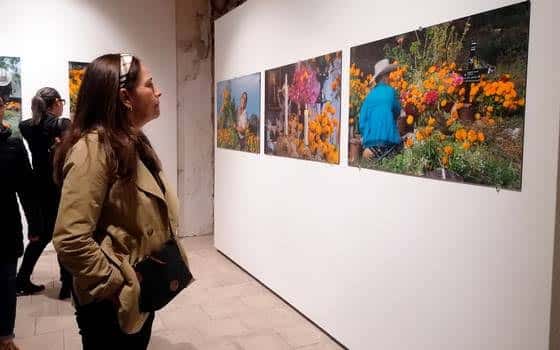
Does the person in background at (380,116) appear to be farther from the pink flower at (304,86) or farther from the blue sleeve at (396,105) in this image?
the pink flower at (304,86)

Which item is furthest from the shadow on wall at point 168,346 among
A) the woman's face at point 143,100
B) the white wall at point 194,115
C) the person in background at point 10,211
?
Result: the white wall at point 194,115

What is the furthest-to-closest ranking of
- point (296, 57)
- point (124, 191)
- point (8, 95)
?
point (8, 95) → point (296, 57) → point (124, 191)

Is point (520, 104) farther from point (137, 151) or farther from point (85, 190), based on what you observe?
point (85, 190)

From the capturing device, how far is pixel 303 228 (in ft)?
11.5

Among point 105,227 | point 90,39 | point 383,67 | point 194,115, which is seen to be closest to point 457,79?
point 383,67

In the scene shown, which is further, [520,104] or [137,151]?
[520,104]

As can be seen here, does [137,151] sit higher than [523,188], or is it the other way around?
[137,151]

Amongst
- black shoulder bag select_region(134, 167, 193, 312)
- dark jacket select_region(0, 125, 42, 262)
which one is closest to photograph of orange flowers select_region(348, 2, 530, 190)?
black shoulder bag select_region(134, 167, 193, 312)

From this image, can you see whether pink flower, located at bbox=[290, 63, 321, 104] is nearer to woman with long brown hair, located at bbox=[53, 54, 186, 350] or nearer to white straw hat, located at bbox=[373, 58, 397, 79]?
white straw hat, located at bbox=[373, 58, 397, 79]

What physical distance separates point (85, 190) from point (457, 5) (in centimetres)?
173

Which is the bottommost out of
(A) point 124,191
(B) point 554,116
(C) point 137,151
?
(A) point 124,191

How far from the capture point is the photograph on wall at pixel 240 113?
420 centimetres

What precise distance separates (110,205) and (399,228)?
1.53m

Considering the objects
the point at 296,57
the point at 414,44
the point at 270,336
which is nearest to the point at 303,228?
the point at 270,336
